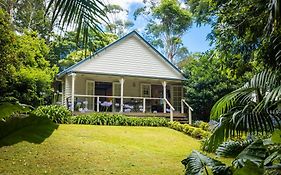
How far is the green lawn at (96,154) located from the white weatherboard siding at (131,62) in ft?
20.1

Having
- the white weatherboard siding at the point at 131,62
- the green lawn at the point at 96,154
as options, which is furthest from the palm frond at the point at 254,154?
the white weatherboard siding at the point at 131,62

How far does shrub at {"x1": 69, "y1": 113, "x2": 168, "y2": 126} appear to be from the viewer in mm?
14711

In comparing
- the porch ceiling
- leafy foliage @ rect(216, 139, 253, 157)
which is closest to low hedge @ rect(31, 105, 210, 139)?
the porch ceiling

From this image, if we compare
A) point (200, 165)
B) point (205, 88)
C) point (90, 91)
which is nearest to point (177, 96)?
point (205, 88)

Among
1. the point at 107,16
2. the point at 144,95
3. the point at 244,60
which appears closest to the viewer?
the point at 107,16

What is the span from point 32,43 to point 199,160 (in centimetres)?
1450

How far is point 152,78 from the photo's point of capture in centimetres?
1886

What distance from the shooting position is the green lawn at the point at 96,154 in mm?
6956

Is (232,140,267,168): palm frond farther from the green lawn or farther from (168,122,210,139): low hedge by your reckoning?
(168,122,210,139): low hedge

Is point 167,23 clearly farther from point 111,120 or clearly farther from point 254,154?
point 254,154

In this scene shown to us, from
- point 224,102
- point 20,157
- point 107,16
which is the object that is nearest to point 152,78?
point 20,157

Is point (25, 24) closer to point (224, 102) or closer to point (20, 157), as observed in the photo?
point (20, 157)

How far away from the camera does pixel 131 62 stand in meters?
18.8

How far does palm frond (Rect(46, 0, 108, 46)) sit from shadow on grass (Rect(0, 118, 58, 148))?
0.66 metres
